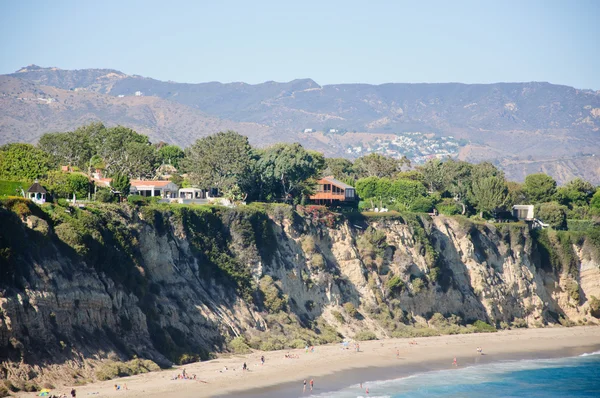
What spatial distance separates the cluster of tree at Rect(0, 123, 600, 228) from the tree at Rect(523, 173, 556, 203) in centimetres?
14

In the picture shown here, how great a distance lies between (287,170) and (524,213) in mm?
35196

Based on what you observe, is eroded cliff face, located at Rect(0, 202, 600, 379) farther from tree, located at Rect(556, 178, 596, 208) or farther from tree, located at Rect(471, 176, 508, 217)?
tree, located at Rect(556, 178, 596, 208)

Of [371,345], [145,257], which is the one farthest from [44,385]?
[371,345]

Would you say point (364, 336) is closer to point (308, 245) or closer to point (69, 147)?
point (308, 245)

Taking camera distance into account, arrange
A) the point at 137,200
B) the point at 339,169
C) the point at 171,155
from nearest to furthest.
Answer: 1. the point at 137,200
2. the point at 171,155
3. the point at 339,169

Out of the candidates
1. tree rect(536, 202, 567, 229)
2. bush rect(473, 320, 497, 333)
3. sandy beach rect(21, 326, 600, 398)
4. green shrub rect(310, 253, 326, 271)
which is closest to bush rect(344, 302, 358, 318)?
sandy beach rect(21, 326, 600, 398)

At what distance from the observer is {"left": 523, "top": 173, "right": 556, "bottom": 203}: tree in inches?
4975

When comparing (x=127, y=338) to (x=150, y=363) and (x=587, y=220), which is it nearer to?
(x=150, y=363)

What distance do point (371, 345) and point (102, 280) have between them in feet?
83.4

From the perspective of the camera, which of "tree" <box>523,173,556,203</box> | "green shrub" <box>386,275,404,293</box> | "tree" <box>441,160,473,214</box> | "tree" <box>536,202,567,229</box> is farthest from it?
"tree" <box>523,173,556,203</box>

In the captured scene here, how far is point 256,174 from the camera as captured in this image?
90.8 m

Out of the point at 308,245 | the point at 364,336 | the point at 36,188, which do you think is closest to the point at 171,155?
the point at 308,245

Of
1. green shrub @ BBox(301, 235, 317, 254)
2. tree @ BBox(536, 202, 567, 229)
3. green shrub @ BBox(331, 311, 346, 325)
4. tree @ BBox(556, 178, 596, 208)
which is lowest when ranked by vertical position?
green shrub @ BBox(331, 311, 346, 325)

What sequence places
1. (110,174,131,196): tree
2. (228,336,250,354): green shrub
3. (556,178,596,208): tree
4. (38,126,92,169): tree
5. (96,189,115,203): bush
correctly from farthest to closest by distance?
(556,178,596,208): tree
(38,126,92,169): tree
(110,174,131,196): tree
(96,189,115,203): bush
(228,336,250,354): green shrub
